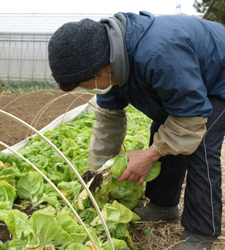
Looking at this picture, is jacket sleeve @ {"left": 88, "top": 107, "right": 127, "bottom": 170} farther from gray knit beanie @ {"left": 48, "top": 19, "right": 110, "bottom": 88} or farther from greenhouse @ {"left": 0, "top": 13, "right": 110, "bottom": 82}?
greenhouse @ {"left": 0, "top": 13, "right": 110, "bottom": 82}

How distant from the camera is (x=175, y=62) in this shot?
1.33 meters

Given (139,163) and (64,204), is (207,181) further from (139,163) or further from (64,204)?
(64,204)

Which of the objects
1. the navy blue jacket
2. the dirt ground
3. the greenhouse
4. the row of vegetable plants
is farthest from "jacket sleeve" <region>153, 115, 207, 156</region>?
the greenhouse

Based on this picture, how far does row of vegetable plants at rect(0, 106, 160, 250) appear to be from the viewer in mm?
1409

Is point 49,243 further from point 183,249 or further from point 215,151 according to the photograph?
point 215,151

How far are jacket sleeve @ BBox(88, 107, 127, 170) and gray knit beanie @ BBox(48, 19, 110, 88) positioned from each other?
658mm

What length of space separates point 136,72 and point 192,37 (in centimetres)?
35

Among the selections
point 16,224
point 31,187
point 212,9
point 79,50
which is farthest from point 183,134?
point 212,9

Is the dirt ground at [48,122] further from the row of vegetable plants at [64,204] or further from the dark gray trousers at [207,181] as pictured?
the dark gray trousers at [207,181]

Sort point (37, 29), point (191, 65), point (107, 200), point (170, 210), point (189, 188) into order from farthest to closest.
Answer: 1. point (37, 29)
2. point (170, 210)
3. point (107, 200)
4. point (189, 188)
5. point (191, 65)

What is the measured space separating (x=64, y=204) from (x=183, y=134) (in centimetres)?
101

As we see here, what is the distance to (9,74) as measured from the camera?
33.1 feet

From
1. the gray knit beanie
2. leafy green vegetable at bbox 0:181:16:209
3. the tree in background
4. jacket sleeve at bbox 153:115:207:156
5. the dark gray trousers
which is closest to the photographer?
the gray knit beanie

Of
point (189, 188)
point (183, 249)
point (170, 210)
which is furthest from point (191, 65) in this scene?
point (170, 210)
